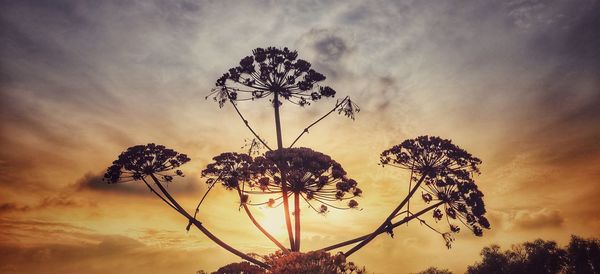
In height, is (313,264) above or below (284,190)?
below

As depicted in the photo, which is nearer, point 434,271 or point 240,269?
point 240,269

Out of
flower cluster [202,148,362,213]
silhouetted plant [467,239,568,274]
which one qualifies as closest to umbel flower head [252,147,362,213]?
flower cluster [202,148,362,213]

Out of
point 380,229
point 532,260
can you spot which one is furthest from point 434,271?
point 380,229

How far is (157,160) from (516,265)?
1908 inches

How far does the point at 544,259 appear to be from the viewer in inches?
1801

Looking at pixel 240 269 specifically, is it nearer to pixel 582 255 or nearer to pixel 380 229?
pixel 380 229

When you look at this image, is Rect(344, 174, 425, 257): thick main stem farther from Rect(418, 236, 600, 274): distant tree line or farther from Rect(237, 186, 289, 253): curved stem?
Rect(418, 236, 600, 274): distant tree line

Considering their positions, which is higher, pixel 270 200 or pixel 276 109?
pixel 276 109

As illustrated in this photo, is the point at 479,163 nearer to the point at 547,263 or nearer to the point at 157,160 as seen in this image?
the point at 157,160

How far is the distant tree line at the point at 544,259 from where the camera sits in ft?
144

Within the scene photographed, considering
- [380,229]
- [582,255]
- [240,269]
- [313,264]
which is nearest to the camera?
[313,264]

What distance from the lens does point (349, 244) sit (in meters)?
15.1

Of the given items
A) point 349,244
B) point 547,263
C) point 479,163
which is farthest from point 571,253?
point 349,244

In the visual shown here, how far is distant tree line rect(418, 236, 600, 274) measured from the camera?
1730 inches
